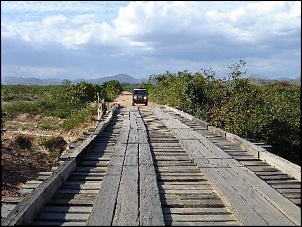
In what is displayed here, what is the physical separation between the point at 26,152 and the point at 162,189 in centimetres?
1166

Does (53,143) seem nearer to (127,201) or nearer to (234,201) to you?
(127,201)

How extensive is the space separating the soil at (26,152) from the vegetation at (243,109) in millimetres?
4844

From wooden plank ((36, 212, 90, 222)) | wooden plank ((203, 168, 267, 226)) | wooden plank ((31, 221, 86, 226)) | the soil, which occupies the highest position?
wooden plank ((203, 168, 267, 226))

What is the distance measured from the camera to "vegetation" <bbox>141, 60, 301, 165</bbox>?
50.0 feet

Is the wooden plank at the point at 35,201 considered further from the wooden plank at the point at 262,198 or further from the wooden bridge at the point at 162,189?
the wooden plank at the point at 262,198

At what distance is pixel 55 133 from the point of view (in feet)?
57.2

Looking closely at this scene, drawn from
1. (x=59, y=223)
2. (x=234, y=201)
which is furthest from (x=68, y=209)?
(x=234, y=201)

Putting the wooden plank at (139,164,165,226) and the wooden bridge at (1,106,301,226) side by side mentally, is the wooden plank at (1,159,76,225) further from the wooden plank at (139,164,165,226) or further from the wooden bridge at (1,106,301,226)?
the wooden plank at (139,164,165,226)

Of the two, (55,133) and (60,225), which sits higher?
(60,225)

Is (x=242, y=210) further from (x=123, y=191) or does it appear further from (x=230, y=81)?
(x=230, y=81)

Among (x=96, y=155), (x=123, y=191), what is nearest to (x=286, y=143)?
(x=96, y=155)

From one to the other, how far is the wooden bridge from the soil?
5497mm

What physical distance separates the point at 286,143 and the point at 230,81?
3.72m

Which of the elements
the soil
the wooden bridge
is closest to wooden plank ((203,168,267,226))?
the wooden bridge
